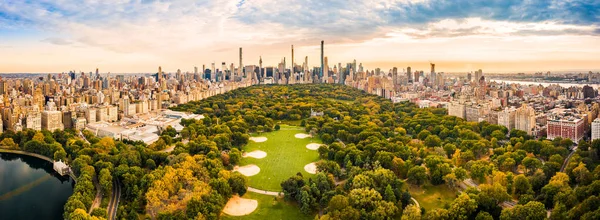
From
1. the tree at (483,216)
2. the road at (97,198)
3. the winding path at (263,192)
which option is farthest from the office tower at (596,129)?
the road at (97,198)

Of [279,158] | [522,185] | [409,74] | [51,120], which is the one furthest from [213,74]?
[522,185]

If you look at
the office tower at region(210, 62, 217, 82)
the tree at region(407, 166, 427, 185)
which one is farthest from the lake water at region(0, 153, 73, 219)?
the office tower at region(210, 62, 217, 82)

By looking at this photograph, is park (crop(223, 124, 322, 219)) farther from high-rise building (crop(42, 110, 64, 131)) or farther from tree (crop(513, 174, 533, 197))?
high-rise building (crop(42, 110, 64, 131))

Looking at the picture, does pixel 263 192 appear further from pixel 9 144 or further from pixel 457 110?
pixel 457 110

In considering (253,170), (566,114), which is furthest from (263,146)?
(566,114)

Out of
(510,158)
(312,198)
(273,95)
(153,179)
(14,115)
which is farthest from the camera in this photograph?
(273,95)

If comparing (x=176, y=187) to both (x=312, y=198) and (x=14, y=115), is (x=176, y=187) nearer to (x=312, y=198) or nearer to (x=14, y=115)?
(x=312, y=198)
